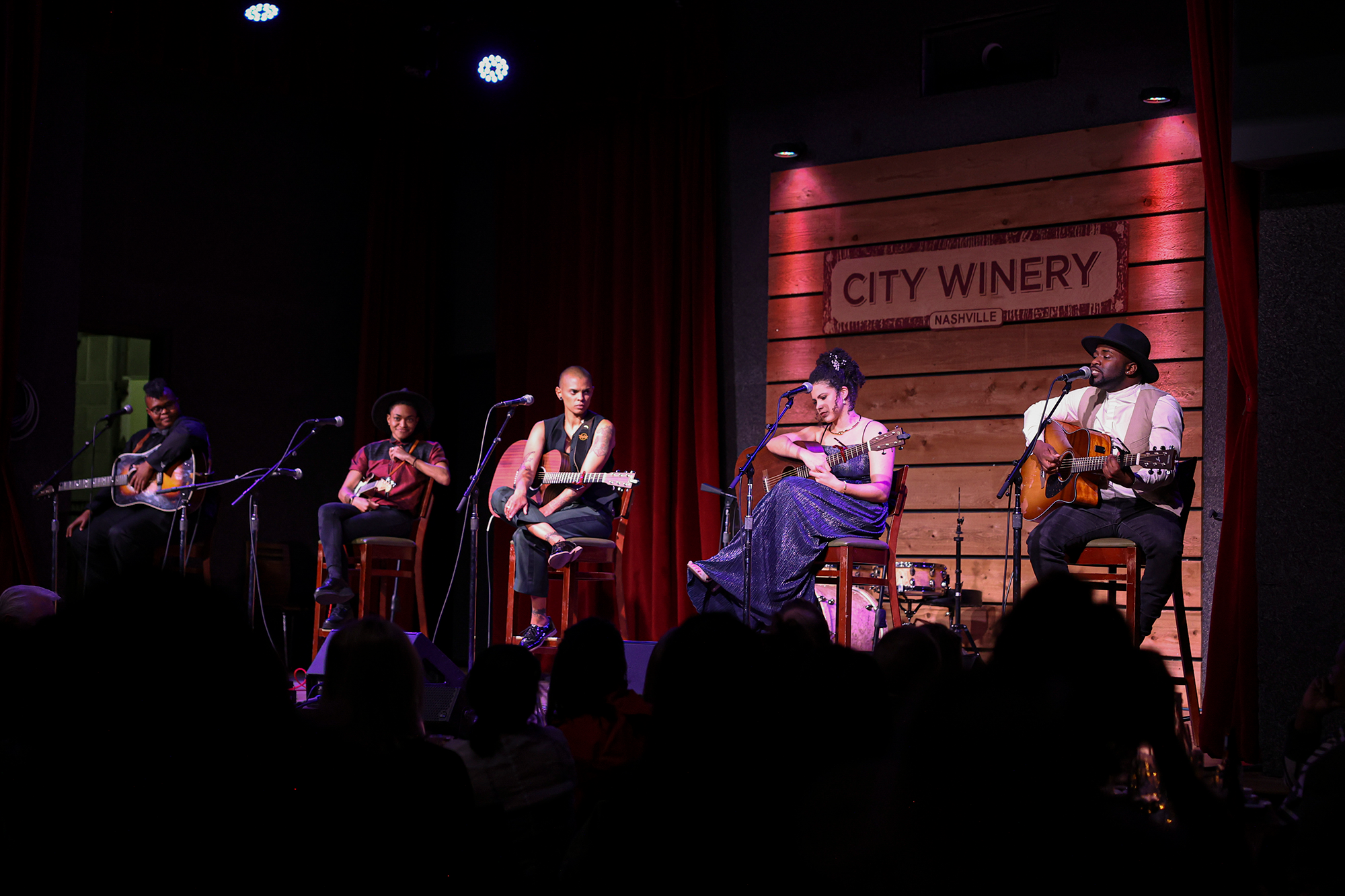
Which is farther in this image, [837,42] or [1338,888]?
[837,42]

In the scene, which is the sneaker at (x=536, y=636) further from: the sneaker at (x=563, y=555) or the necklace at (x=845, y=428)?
the necklace at (x=845, y=428)

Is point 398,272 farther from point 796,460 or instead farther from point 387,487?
point 796,460

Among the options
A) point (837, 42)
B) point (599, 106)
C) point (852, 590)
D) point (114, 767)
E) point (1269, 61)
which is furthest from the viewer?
point (599, 106)

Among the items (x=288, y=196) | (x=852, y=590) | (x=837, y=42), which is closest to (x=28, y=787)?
(x=852, y=590)


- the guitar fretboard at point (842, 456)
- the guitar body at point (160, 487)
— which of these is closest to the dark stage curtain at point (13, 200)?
the guitar body at point (160, 487)

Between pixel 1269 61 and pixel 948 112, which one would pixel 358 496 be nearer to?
pixel 948 112

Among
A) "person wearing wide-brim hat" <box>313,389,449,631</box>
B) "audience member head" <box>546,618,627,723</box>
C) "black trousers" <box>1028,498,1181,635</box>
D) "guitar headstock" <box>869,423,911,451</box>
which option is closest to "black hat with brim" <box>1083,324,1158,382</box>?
"black trousers" <box>1028,498,1181,635</box>

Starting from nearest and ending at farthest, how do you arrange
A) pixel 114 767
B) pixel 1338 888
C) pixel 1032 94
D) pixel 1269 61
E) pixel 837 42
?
pixel 114 767 → pixel 1338 888 → pixel 1269 61 → pixel 1032 94 → pixel 837 42

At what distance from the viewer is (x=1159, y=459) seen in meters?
4.48

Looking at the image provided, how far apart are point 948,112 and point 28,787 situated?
5580 millimetres

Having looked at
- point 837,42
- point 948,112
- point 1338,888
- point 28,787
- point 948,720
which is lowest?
point 1338,888

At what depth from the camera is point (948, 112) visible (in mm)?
6121

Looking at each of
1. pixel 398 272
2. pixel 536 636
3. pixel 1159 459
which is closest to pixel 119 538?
pixel 536 636

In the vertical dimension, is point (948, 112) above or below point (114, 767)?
above
